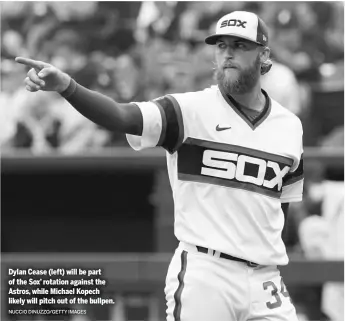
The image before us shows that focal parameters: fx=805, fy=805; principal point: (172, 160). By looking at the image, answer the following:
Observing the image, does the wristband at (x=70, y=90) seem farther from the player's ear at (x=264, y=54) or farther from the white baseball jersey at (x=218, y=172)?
the player's ear at (x=264, y=54)

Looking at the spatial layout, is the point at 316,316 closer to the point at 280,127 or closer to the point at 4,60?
the point at 280,127

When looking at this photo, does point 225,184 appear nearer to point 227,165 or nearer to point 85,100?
point 227,165

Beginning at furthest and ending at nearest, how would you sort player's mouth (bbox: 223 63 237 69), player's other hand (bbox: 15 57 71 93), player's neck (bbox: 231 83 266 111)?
player's neck (bbox: 231 83 266 111) < player's mouth (bbox: 223 63 237 69) < player's other hand (bbox: 15 57 71 93)

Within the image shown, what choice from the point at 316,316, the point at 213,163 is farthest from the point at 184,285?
the point at 316,316

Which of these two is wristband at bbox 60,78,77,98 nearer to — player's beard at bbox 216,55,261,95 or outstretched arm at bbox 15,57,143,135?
outstretched arm at bbox 15,57,143,135

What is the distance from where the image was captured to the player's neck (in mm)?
3631

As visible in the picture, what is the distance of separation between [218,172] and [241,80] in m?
0.43

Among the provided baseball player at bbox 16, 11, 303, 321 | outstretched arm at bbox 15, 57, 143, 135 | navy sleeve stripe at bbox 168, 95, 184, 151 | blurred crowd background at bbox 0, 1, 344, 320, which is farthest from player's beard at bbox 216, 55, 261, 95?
blurred crowd background at bbox 0, 1, 344, 320

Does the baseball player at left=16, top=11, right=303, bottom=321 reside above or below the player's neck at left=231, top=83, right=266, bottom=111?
below

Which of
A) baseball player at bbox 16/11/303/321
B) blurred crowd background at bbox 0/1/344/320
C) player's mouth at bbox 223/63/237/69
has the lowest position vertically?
baseball player at bbox 16/11/303/321

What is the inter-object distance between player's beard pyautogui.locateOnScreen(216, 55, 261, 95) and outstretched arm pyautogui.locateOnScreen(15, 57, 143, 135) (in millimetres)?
454

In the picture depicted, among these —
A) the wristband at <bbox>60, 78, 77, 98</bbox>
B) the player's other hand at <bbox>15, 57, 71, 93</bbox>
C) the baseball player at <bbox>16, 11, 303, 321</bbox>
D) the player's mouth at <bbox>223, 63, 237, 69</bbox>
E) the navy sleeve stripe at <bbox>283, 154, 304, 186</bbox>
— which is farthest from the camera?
the navy sleeve stripe at <bbox>283, 154, 304, 186</bbox>

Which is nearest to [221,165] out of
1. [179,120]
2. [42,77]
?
[179,120]

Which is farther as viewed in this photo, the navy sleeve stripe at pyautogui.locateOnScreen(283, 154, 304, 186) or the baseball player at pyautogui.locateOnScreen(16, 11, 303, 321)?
the navy sleeve stripe at pyautogui.locateOnScreen(283, 154, 304, 186)
